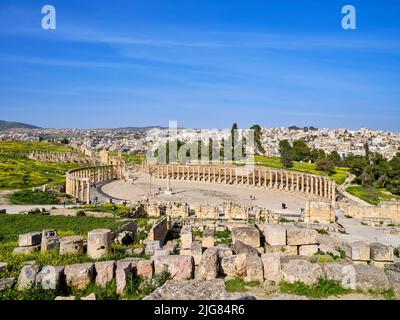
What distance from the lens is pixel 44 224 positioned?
92.4 feet

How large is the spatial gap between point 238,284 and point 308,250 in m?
4.84

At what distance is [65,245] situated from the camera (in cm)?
1452

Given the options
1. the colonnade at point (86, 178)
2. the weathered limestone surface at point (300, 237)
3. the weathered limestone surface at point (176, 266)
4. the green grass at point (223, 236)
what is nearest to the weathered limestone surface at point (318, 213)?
the green grass at point (223, 236)

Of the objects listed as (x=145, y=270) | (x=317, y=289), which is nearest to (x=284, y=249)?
(x=317, y=289)

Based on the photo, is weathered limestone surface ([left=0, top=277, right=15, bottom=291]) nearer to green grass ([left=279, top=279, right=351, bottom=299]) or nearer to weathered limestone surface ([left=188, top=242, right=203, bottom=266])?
weathered limestone surface ([left=188, top=242, right=203, bottom=266])

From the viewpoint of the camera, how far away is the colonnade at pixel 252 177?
70812 millimetres

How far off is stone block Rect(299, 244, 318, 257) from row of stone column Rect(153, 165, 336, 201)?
5151 cm

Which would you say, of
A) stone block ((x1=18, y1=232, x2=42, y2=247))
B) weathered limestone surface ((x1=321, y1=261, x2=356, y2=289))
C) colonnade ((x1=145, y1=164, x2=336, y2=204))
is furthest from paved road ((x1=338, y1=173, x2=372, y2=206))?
stone block ((x1=18, y1=232, x2=42, y2=247))

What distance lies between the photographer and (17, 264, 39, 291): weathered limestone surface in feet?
35.7

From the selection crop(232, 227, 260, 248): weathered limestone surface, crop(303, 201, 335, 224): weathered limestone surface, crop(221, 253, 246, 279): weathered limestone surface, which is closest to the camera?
crop(221, 253, 246, 279): weathered limestone surface

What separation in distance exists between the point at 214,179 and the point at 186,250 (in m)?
70.7

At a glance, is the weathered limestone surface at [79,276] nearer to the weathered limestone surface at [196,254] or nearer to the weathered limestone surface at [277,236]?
the weathered limestone surface at [196,254]
